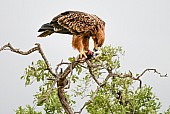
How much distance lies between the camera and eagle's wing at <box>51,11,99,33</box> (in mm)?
2420

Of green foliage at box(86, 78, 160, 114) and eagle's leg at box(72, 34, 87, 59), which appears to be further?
green foliage at box(86, 78, 160, 114)

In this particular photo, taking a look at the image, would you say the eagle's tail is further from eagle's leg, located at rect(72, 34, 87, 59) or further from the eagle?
eagle's leg, located at rect(72, 34, 87, 59)

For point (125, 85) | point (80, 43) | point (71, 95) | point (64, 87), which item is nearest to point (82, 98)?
point (71, 95)

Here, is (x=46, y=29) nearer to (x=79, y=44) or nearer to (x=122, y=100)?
(x=79, y=44)

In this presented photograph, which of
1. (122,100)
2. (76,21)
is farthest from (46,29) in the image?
(122,100)

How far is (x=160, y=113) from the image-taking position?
146 inches

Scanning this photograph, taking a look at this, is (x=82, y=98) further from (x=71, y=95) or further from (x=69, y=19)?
(x=69, y=19)

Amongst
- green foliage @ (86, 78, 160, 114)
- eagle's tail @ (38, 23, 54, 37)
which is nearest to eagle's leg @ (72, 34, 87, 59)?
eagle's tail @ (38, 23, 54, 37)

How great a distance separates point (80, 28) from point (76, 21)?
60mm

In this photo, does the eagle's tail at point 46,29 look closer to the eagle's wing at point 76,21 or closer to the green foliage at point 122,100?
the eagle's wing at point 76,21

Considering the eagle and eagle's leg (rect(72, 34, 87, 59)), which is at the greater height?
the eagle

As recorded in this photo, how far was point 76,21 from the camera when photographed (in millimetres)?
2463

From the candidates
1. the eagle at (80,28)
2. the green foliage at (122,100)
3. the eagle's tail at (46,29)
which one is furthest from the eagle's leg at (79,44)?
the green foliage at (122,100)

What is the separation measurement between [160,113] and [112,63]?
0.78 m
